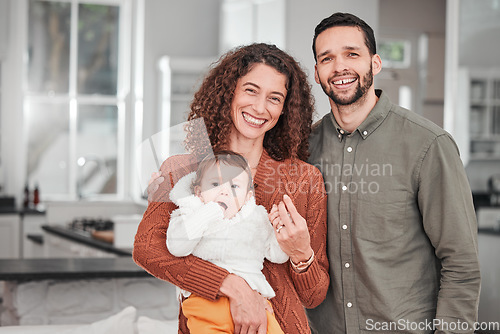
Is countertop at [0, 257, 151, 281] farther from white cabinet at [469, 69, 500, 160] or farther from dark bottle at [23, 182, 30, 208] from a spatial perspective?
dark bottle at [23, 182, 30, 208]

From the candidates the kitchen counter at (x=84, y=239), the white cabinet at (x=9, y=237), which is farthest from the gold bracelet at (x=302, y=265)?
the white cabinet at (x=9, y=237)

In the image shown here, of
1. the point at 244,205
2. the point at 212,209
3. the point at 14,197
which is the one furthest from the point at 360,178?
the point at 14,197

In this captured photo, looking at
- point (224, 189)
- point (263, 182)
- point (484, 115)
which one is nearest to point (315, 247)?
point (263, 182)

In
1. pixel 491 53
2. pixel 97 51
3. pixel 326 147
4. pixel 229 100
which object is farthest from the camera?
pixel 97 51

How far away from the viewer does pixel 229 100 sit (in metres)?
1.59

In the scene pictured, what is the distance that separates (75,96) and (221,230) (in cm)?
551

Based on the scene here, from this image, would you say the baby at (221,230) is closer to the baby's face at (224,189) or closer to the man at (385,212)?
the baby's face at (224,189)

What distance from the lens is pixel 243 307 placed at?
1.41 meters

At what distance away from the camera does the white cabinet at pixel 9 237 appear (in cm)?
564

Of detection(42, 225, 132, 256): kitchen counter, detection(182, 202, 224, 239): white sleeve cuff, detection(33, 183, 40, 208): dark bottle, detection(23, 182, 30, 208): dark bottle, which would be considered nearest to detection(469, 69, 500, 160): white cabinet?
detection(42, 225, 132, 256): kitchen counter

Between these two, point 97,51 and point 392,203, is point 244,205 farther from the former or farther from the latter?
point 97,51

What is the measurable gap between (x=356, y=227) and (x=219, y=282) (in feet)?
1.50

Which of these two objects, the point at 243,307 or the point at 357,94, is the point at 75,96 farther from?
the point at 243,307

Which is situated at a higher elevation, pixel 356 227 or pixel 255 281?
pixel 356 227
